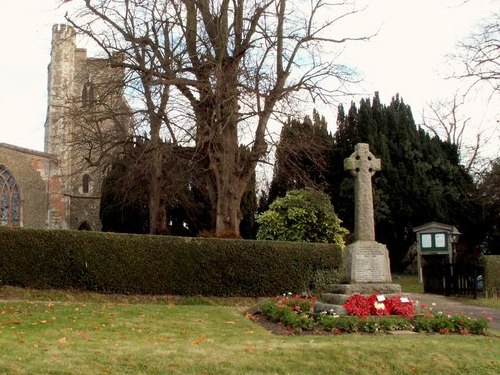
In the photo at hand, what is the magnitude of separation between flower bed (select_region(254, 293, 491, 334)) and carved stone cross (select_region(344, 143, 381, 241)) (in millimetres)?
1875

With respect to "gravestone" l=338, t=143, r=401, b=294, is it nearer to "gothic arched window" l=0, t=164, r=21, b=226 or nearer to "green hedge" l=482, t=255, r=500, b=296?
"green hedge" l=482, t=255, r=500, b=296

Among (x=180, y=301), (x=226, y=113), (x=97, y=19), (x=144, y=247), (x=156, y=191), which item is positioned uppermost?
(x=97, y=19)

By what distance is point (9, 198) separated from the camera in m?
33.4

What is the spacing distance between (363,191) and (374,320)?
3.89 m

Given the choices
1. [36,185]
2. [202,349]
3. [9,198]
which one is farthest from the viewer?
[36,185]

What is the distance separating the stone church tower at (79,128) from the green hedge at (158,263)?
5.36 metres

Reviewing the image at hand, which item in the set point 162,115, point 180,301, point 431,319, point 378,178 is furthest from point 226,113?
point 378,178

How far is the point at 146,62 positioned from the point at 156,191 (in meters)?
7.33

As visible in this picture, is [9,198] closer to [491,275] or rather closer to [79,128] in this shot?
[79,128]

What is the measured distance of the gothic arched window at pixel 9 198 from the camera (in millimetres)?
33312

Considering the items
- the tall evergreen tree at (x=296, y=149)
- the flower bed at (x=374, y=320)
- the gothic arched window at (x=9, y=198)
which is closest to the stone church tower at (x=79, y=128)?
the gothic arched window at (x=9, y=198)

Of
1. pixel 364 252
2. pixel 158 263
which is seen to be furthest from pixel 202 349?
pixel 158 263

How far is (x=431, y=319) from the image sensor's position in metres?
10.9

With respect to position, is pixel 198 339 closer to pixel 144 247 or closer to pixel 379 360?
pixel 379 360
